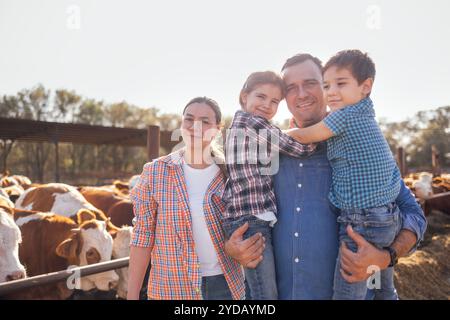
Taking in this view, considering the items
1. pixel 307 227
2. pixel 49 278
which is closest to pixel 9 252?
pixel 49 278

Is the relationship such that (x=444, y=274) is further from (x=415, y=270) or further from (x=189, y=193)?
(x=189, y=193)

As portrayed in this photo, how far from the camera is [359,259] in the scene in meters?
1.69

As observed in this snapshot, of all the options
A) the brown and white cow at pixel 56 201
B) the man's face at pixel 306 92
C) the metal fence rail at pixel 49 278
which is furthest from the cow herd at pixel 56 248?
the man's face at pixel 306 92

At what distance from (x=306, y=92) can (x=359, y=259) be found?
91 centimetres

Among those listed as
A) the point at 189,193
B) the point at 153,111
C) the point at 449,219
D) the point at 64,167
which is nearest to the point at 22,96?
the point at 64,167

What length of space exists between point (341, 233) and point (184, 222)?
0.80 metres

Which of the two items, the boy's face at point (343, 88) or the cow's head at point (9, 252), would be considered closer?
the boy's face at point (343, 88)

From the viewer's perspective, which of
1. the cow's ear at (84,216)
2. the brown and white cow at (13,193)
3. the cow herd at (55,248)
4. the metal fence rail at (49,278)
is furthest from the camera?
the brown and white cow at (13,193)

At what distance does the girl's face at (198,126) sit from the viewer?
2.12m

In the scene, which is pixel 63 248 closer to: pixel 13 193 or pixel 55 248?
pixel 55 248

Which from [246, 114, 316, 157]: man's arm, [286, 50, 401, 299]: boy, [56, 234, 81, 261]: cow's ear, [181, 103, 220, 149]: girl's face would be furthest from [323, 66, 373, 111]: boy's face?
[56, 234, 81, 261]: cow's ear

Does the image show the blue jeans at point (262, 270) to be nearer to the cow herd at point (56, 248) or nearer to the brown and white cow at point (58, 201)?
the cow herd at point (56, 248)

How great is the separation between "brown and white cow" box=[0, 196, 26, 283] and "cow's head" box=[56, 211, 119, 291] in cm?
60

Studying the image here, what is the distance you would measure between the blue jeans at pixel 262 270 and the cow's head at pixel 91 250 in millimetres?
3285
